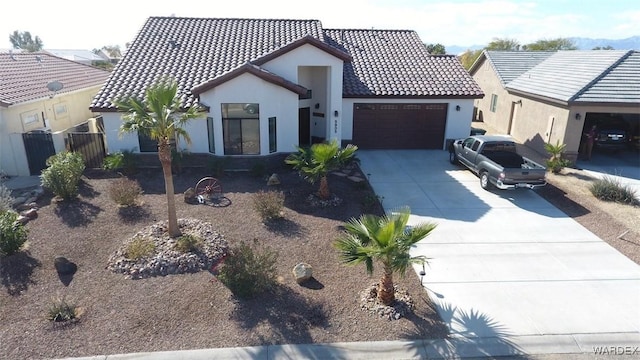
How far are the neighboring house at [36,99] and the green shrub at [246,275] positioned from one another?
1185cm

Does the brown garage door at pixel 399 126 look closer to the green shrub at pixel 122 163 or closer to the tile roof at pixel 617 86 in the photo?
the tile roof at pixel 617 86

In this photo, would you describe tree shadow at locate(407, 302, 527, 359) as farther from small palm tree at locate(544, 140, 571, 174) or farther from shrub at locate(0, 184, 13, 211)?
shrub at locate(0, 184, 13, 211)

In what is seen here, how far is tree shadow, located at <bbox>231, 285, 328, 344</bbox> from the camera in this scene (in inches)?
305

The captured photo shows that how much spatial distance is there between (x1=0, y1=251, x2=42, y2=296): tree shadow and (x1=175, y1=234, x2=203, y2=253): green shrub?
321 cm

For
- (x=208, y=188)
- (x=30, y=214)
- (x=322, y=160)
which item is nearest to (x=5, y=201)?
(x=30, y=214)

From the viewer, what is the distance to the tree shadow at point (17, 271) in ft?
30.2

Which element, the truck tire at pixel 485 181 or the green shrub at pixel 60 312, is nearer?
the green shrub at pixel 60 312

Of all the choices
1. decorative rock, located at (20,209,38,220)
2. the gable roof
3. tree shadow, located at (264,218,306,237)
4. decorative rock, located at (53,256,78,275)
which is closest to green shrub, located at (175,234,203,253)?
tree shadow, located at (264,218,306,237)

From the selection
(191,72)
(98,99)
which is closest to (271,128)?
(191,72)

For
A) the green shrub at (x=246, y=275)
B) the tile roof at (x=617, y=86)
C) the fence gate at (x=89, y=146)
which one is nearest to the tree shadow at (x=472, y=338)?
the green shrub at (x=246, y=275)

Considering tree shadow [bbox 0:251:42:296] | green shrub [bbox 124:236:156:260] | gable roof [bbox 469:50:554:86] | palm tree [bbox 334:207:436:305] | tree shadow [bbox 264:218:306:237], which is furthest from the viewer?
gable roof [bbox 469:50:554:86]

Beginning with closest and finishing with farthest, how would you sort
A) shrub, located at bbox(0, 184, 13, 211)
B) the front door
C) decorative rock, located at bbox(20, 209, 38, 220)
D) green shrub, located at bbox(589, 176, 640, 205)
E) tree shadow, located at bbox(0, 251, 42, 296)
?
tree shadow, located at bbox(0, 251, 42, 296) → shrub, located at bbox(0, 184, 13, 211) → decorative rock, located at bbox(20, 209, 38, 220) → green shrub, located at bbox(589, 176, 640, 205) → the front door

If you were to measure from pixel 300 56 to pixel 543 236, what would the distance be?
1150 cm

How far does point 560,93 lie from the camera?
61.2ft
